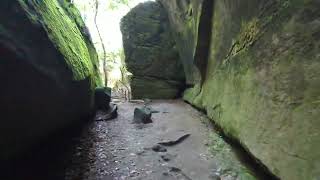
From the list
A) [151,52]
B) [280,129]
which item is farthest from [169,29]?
[280,129]

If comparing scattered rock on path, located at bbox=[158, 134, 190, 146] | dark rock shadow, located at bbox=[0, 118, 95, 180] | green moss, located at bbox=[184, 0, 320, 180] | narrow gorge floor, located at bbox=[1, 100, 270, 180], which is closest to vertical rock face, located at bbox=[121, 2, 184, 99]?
narrow gorge floor, located at bbox=[1, 100, 270, 180]

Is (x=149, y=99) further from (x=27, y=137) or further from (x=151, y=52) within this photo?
(x=27, y=137)

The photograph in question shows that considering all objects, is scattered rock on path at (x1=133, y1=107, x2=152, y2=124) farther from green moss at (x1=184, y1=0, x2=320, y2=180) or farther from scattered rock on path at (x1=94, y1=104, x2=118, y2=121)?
green moss at (x1=184, y1=0, x2=320, y2=180)

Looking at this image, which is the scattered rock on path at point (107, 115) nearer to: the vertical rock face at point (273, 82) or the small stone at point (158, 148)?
the small stone at point (158, 148)

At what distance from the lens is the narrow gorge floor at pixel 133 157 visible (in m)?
5.88

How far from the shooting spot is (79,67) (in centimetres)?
638

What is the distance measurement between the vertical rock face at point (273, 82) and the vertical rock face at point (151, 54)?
7.33 meters

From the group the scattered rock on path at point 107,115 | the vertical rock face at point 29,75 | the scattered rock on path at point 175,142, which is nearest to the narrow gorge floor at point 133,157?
the scattered rock on path at point 175,142

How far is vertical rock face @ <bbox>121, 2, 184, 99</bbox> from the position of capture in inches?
631

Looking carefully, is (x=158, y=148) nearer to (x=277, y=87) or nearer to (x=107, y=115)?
(x=107, y=115)

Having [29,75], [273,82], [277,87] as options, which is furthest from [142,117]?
[29,75]

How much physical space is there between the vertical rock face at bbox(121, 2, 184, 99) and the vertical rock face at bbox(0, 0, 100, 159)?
10.5m

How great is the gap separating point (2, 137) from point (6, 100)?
0.55 meters

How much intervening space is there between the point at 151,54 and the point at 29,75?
1243 cm
